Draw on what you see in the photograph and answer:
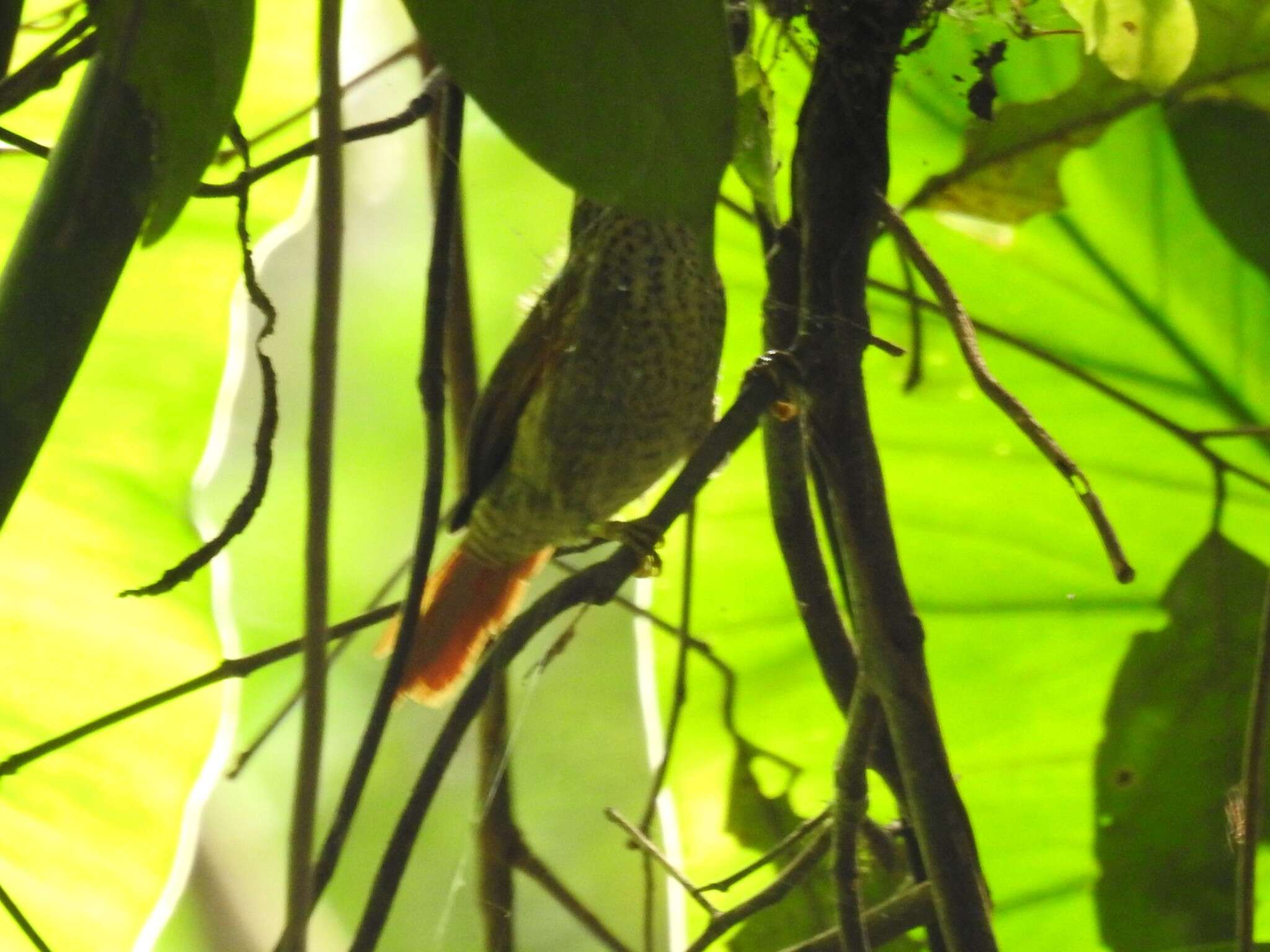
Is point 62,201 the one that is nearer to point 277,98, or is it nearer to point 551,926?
point 277,98

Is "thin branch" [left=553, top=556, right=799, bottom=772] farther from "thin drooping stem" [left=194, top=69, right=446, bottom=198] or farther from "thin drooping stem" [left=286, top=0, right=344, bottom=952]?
"thin drooping stem" [left=286, top=0, right=344, bottom=952]

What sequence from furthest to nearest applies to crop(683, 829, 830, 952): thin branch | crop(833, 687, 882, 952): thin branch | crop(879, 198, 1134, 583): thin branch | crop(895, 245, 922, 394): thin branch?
crop(895, 245, 922, 394): thin branch, crop(683, 829, 830, 952): thin branch, crop(833, 687, 882, 952): thin branch, crop(879, 198, 1134, 583): thin branch

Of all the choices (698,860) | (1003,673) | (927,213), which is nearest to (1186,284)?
(927,213)

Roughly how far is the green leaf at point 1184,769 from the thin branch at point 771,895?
0.41 m

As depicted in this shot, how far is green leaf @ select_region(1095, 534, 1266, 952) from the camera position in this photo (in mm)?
974

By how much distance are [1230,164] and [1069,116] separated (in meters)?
0.16

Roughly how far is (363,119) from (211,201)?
0.20 meters

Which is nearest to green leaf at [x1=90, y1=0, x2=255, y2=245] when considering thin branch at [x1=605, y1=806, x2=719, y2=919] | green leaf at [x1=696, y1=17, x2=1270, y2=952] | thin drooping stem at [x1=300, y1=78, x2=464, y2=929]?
thin drooping stem at [x1=300, y1=78, x2=464, y2=929]

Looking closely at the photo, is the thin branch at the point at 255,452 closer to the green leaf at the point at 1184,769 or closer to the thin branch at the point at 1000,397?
the thin branch at the point at 1000,397

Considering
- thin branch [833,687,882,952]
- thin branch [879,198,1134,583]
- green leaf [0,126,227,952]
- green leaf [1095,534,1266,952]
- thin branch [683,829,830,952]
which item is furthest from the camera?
green leaf [0,126,227,952]

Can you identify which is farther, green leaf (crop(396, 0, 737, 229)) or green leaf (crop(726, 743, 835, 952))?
green leaf (crop(726, 743, 835, 952))

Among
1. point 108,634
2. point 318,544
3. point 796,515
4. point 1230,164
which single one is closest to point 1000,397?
point 796,515

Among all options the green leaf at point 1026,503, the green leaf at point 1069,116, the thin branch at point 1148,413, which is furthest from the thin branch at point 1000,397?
the green leaf at point 1026,503

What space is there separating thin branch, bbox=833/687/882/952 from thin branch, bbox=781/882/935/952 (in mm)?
57
